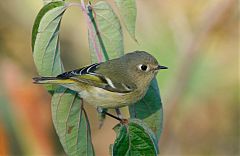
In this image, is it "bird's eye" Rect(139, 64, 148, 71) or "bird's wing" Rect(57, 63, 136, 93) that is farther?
"bird's eye" Rect(139, 64, 148, 71)

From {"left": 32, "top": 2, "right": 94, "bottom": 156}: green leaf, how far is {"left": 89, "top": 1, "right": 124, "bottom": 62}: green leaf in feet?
0.54

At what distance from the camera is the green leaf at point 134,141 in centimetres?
232

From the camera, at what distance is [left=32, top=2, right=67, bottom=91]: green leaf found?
2502 millimetres

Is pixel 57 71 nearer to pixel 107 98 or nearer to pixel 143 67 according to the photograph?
pixel 107 98

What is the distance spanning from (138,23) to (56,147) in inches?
49.3

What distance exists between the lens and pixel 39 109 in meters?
5.05

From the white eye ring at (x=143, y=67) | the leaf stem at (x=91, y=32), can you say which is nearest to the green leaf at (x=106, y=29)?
the leaf stem at (x=91, y=32)

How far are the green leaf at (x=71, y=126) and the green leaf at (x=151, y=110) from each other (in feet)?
0.92


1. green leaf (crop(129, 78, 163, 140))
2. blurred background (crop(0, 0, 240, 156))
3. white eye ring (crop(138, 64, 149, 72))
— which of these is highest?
white eye ring (crop(138, 64, 149, 72))

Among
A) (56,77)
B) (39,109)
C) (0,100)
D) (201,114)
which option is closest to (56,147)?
(39,109)

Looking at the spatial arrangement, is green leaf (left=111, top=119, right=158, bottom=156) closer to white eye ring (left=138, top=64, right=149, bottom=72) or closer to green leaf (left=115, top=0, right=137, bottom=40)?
green leaf (left=115, top=0, right=137, bottom=40)

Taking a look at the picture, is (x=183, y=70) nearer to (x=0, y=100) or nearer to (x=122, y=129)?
(x=0, y=100)

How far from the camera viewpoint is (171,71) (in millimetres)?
5180

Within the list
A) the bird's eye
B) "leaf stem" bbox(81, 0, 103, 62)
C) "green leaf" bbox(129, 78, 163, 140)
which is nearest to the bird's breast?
"green leaf" bbox(129, 78, 163, 140)
